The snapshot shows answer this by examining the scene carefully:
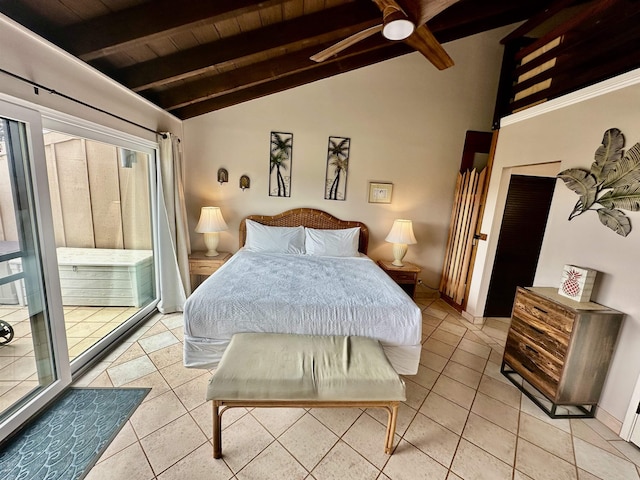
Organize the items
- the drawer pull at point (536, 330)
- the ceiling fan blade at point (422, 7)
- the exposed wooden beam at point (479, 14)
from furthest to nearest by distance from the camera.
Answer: the exposed wooden beam at point (479, 14)
the drawer pull at point (536, 330)
the ceiling fan blade at point (422, 7)

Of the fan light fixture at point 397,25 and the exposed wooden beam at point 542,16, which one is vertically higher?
the exposed wooden beam at point 542,16

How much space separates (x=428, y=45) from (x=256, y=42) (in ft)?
4.33

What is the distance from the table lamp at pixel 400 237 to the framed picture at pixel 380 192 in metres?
0.40

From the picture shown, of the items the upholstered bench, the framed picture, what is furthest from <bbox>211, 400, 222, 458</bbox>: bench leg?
the framed picture

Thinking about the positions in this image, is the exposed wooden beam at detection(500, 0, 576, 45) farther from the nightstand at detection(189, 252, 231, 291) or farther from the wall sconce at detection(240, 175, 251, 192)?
the nightstand at detection(189, 252, 231, 291)

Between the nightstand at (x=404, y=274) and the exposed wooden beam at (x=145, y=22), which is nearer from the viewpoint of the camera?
the exposed wooden beam at (x=145, y=22)

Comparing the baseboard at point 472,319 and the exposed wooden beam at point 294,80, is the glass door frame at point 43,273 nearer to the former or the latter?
the exposed wooden beam at point 294,80

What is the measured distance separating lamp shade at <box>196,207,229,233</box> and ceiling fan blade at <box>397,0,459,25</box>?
274cm

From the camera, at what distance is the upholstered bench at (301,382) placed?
1.35 m

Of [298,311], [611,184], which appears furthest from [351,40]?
[611,184]

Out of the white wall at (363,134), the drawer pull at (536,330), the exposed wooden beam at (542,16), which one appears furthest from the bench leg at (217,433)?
the exposed wooden beam at (542,16)

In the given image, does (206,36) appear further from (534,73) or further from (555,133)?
(534,73)

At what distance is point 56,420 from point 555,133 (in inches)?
171

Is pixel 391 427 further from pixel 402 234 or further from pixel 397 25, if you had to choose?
pixel 402 234
